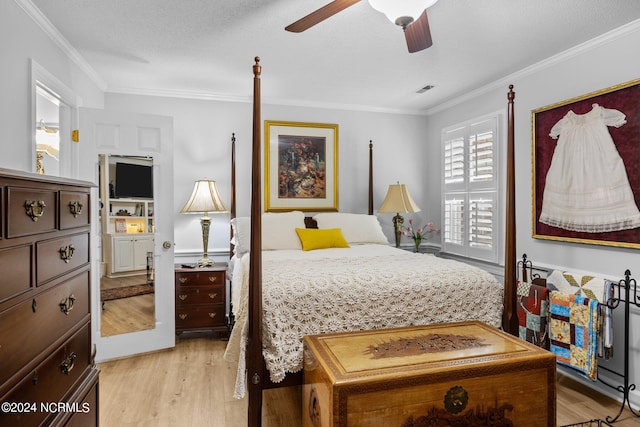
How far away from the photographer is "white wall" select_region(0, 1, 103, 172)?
205 cm

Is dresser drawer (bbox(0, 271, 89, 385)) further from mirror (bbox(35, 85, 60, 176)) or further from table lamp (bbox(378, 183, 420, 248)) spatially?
table lamp (bbox(378, 183, 420, 248))

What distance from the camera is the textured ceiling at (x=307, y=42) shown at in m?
2.33

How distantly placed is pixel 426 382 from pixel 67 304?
1518 millimetres

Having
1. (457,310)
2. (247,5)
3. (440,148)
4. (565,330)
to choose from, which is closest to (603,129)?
(565,330)

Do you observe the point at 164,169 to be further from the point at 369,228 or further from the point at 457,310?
the point at 457,310

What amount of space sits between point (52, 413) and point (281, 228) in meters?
2.49

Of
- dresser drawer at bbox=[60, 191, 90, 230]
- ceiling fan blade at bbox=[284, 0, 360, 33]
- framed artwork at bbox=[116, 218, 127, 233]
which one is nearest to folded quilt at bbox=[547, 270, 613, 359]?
ceiling fan blade at bbox=[284, 0, 360, 33]

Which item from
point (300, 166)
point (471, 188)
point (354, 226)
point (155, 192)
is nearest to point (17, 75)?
point (155, 192)

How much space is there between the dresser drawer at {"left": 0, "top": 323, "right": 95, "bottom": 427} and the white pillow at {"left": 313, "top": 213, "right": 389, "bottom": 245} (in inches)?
101

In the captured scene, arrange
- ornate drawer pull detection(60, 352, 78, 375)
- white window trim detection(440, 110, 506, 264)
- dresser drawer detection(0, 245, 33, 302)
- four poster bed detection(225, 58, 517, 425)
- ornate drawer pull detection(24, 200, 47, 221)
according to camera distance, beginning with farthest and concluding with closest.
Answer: white window trim detection(440, 110, 506, 264), four poster bed detection(225, 58, 517, 425), ornate drawer pull detection(60, 352, 78, 375), ornate drawer pull detection(24, 200, 47, 221), dresser drawer detection(0, 245, 33, 302)

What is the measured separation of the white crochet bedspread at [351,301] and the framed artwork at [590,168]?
3.18 feet

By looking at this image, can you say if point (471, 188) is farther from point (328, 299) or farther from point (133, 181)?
point (133, 181)

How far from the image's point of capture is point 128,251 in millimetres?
3162

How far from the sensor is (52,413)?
127 cm
